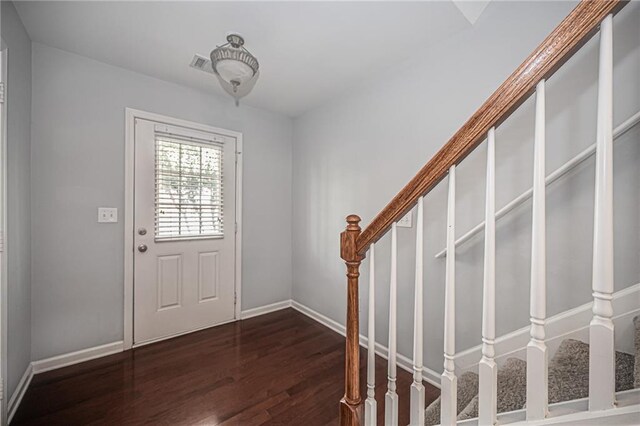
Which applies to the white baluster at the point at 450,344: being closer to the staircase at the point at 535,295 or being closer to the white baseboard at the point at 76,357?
the staircase at the point at 535,295

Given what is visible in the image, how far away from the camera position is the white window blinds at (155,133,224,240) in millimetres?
2463

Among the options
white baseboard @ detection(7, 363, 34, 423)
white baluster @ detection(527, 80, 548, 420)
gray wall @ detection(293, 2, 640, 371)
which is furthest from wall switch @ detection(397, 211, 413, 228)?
white baseboard @ detection(7, 363, 34, 423)

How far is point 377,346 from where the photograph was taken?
7.32 ft

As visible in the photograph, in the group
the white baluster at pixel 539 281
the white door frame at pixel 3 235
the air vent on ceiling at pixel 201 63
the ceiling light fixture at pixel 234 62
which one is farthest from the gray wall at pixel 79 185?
the white baluster at pixel 539 281

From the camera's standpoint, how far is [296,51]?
6.61ft

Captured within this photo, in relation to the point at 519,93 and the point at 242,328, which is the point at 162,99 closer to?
the point at 242,328

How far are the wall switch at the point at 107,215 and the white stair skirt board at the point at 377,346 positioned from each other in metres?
2.06

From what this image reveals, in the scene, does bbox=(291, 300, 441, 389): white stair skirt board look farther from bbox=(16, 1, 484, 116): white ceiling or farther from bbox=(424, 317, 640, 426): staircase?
bbox=(16, 1, 484, 116): white ceiling

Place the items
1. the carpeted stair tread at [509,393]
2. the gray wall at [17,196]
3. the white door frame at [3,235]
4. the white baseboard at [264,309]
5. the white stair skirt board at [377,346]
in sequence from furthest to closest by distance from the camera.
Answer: the white baseboard at [264,309] → the white stair skirt board at [377,346] → the gray wall at [17,196] → the white door frame at [3,235] → the carpeted stair tread at [509,393]

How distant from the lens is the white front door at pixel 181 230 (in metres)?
2.38

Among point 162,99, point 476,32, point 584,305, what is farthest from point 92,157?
point 584,305

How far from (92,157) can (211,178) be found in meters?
0.94

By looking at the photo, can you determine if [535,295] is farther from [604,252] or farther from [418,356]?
[418,356]

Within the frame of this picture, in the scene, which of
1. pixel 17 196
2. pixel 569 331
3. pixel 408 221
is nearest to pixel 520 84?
pixel 569 331
